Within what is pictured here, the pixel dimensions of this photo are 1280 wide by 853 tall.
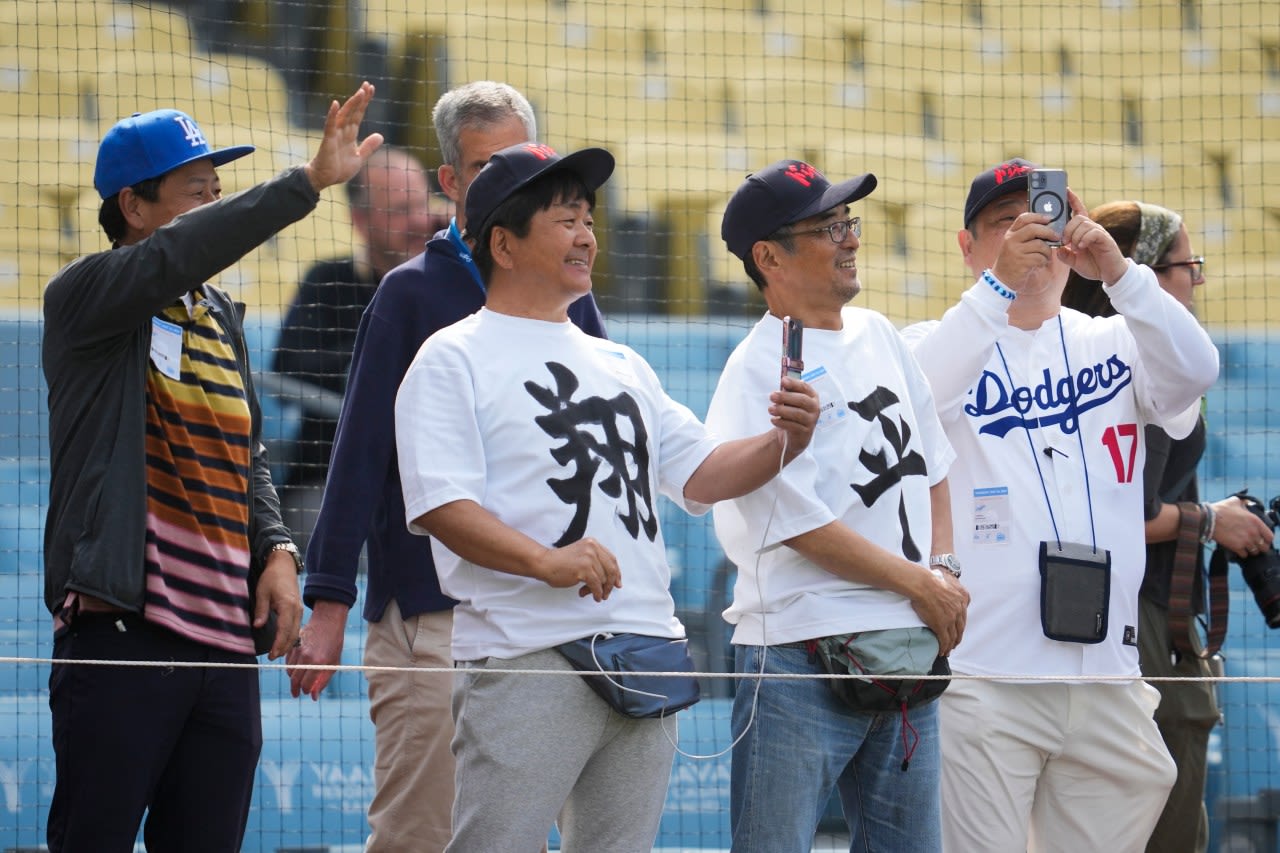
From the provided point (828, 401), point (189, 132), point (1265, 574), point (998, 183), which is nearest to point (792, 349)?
point (828, 401)

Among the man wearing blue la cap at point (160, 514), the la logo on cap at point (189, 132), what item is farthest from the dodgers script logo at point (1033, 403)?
the la logo on cap at point (189, 132)

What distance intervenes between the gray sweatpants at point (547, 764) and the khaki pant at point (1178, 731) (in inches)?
56.1

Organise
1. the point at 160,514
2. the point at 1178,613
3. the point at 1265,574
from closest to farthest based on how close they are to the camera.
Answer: the point at 160,514 < the point at 1178,613 < the point at 1265,574

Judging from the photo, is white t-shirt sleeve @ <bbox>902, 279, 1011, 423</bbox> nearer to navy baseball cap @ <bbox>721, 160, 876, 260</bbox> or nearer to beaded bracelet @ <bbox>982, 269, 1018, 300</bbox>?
beaded bracelet @ <bbox>982, 269, 1018, 300</bbox>

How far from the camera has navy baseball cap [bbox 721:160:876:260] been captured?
8.90 feet

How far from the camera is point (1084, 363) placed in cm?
299

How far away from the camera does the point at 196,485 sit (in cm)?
266

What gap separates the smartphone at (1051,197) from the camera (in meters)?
2.85

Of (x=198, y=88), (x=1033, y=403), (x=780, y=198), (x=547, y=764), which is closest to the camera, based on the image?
(x=547, y=764)

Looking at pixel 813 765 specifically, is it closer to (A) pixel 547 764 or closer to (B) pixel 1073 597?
(A) pixel 547 764

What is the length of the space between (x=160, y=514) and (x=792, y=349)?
3.36ft

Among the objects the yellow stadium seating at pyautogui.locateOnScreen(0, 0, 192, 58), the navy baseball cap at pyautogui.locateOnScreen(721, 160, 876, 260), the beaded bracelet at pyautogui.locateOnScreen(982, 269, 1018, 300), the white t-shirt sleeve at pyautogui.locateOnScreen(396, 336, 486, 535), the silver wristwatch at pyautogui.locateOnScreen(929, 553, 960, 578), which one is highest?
the yellow stadium seating at pyautogui.locateOnScreen(0, 0, 192, 58)

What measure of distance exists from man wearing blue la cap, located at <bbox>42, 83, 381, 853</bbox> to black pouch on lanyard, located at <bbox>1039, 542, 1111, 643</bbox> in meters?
1.25

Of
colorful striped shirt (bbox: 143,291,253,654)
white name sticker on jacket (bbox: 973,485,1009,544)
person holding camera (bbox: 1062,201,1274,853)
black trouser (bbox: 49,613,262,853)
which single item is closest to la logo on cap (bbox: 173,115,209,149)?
colorful striped shirt (bbox: 143,291,253,654)
